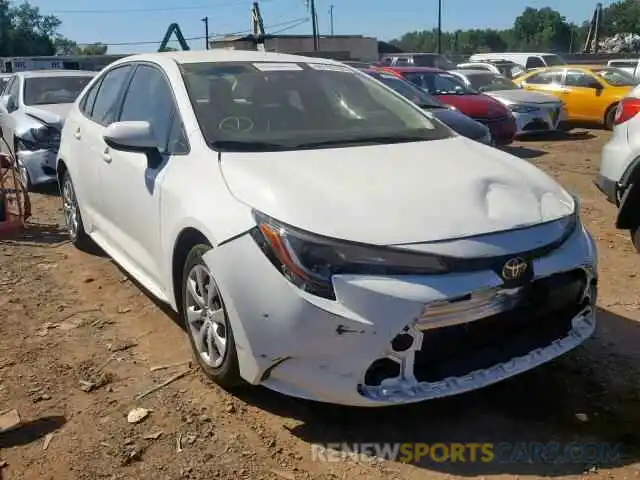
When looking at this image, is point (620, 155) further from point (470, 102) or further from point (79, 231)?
point (470, 102)

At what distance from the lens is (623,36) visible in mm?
75688

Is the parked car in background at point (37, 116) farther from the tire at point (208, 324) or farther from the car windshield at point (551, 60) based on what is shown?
the car windshield at point (551, 60)

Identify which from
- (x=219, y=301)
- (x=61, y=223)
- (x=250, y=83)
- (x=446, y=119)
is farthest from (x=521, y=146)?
(x=219, y=301)

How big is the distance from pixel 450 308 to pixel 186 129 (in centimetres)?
169

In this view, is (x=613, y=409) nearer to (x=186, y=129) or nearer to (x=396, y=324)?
(x=396, y=324)

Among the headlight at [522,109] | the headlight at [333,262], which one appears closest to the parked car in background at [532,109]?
the headlight at [522,109]

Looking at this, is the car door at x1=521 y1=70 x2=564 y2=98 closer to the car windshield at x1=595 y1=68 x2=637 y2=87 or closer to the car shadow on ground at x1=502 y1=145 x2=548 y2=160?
the car windshield at x1=595 y1=68 x2=637 y2=87

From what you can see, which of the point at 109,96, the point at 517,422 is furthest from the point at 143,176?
the point at 517,422

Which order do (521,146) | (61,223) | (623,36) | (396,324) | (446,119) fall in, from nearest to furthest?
(396,324) → (61,223) → (446,119) → (521,146) → (623,36)

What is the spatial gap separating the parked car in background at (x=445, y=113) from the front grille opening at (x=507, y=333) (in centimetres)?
606

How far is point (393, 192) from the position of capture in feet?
9.89

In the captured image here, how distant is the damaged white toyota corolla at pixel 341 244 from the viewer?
2.69 metres

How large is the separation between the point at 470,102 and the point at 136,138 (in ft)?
29.3

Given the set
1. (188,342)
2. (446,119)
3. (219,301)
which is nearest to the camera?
(219,301)
